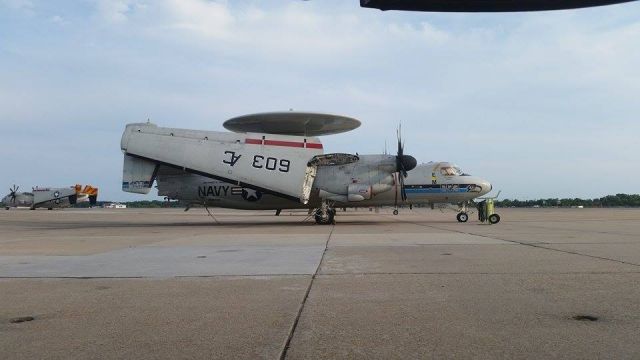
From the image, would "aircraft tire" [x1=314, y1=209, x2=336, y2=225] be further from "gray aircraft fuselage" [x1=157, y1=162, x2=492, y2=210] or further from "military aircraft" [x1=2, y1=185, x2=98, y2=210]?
"military aircraft" [x1=2, y1=185, x2=98, y2=210]

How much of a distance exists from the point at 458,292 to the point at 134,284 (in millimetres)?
4759

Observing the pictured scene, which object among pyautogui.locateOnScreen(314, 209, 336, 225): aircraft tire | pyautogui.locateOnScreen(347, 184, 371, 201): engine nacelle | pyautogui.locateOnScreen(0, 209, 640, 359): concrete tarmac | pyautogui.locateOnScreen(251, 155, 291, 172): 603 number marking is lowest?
pyautogui.locateOnScreen(0, 209, 640, 359): concrete tarmac

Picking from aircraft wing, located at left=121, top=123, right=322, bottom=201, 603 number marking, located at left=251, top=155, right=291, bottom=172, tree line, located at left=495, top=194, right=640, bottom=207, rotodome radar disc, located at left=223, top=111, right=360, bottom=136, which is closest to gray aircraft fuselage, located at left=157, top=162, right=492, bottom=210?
aircraft wing, located at left=121, top=123, right=322, bottom=201

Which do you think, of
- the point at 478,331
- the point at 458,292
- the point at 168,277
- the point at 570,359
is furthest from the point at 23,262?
the point at 570,359

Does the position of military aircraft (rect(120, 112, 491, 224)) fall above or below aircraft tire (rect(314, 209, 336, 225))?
above

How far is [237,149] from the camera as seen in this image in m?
26.6

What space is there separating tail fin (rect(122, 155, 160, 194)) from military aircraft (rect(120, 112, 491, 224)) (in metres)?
0.05

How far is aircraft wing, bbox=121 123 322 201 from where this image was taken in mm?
26172

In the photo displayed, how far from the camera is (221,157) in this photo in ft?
86.2

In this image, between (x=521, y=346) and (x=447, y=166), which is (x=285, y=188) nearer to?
(x=447, y=166)

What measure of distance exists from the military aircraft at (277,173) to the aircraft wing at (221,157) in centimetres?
5

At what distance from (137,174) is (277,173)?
7730mm

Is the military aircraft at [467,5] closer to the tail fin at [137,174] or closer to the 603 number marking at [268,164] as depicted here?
the 603 number marking at [268,164]

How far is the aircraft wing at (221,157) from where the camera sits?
26.2m
